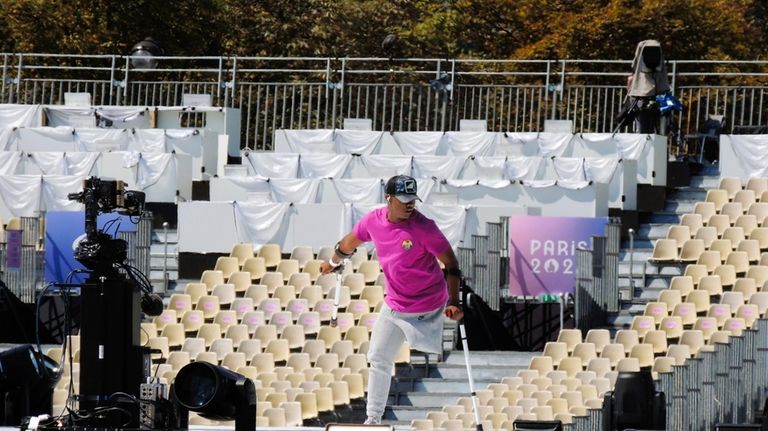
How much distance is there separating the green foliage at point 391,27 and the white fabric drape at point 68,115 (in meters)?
8.48

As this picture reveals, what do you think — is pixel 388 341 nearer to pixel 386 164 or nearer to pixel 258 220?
pixel 258 220

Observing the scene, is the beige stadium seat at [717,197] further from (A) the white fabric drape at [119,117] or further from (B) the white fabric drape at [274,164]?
(A) the white fabric drape at [119,117]

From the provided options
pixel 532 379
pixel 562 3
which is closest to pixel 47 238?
pixel 532 379

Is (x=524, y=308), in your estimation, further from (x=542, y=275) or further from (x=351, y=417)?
(x=351, y=417)

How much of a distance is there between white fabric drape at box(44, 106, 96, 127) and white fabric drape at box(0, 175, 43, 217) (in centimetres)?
321

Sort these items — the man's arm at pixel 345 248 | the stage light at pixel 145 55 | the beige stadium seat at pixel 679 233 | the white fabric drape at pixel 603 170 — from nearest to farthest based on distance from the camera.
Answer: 1. the man's arm at pixel 345 248
2. the beige stadium seat at pixel 679 233
3. the white fabric drape at pixel 603 170
4. the stage light at pixel 145 55

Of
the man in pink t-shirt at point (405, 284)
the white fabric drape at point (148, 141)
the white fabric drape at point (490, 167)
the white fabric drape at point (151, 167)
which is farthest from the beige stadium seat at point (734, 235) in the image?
the man in pink t-shirt at point (405, 284)

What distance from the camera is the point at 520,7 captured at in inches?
1492

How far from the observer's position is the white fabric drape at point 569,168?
23906 millimetres

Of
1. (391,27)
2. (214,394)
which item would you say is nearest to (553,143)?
(391,27)

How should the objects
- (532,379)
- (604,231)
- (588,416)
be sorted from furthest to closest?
(604,231), (532,379), (588,416)

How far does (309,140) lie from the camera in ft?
87.0

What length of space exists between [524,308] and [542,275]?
464 millimetres

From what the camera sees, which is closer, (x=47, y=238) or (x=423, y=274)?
(x=423, y=274)
